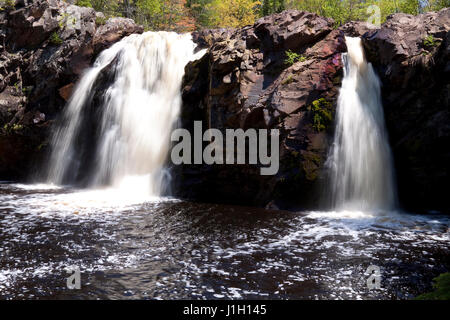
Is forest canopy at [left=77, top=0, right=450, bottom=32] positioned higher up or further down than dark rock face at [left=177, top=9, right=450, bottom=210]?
higher up

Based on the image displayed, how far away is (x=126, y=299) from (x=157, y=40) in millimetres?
10297

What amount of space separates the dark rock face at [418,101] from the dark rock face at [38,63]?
34.2 ft

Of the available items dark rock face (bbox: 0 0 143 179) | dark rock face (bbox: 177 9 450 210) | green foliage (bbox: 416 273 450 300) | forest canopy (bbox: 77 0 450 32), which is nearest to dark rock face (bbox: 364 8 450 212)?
dark rock face (bbox: 177 9 450 210)

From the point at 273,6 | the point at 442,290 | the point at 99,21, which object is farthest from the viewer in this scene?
the point at 273,6

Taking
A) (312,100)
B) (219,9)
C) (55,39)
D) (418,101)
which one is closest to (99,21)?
(55,39)

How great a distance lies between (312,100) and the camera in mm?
8688

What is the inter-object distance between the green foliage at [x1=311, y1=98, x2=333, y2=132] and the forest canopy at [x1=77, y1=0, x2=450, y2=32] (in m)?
10.7

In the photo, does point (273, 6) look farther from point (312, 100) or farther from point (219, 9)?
point (312, 100)

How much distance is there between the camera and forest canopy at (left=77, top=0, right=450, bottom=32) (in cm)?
1888

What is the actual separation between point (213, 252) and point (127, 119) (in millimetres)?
7281

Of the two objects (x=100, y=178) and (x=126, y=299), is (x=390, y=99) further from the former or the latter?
(x=100, y=178)

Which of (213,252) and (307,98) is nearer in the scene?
(213,252)

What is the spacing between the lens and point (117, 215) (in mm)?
7473

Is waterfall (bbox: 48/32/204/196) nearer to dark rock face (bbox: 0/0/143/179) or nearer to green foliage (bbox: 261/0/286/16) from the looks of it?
dark rock face (bbox: 0/0/143/179)
